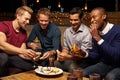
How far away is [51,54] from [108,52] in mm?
771

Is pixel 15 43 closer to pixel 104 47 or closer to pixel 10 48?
pixel 10 48

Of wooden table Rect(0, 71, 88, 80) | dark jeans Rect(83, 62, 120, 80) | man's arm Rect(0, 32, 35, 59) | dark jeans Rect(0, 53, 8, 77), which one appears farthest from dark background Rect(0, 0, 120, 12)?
wooden table Rect(0, 71, 88, 80)

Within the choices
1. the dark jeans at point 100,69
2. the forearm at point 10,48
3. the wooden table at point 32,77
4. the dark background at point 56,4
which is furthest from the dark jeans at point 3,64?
the dark background at point 56,4

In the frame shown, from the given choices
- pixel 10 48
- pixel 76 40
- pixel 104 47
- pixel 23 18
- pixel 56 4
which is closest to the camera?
pixel 104 47

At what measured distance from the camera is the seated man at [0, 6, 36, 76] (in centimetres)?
316

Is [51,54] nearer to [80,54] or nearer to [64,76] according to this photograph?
[80,54]

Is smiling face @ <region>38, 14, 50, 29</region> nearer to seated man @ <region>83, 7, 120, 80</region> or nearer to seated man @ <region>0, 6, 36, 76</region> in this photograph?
seated man @ <region>0, 6, 36, 76</region>

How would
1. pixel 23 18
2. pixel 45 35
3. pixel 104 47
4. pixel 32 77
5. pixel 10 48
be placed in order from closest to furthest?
pixel 32 77, pixel 104 47, pixel 10 48, pixel 23 18, pixel 45 35

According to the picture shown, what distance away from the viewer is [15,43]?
3391mm

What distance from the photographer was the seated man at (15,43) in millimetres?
3160

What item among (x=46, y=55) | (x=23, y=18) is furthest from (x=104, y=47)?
(x=23, y=18)

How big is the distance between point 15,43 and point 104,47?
3.94 ft

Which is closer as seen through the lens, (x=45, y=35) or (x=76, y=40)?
(x=76, y=40)

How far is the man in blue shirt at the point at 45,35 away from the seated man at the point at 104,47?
21.3 inches
